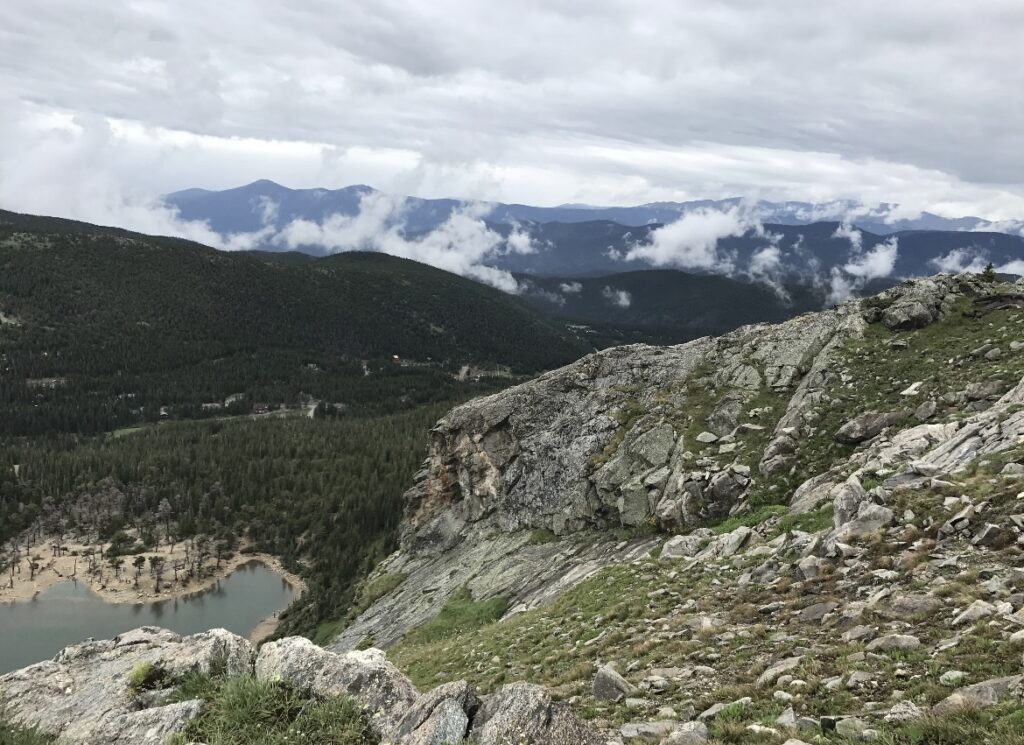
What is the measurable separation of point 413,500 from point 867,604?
190 ft

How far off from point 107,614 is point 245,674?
→ 114 meters

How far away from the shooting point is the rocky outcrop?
11.9m

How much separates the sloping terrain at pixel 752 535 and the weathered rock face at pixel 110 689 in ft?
29.5

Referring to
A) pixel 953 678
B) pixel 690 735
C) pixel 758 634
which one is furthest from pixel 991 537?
pixel 690 735

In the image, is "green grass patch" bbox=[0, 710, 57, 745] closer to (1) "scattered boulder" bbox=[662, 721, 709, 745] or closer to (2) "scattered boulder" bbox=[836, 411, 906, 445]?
(1) "scattered boulder" bbox=[662, 721, 709, 745]

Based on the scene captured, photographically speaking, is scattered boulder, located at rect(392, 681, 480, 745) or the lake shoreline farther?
the lake shoreline

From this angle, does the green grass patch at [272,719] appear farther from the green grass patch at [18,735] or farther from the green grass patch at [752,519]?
the green grass patch at [752,519]

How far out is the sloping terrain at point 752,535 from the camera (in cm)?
1159

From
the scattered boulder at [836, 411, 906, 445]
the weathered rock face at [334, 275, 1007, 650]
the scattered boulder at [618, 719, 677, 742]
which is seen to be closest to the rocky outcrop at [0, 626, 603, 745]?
the scattered boulder at [618, 719, 677, 742]

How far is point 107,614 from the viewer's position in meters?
104

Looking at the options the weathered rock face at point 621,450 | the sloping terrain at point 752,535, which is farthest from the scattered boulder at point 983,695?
the weathered rock face at point 621,450

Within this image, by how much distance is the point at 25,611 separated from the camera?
104 metres

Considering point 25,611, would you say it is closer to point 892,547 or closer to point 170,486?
point 170,486

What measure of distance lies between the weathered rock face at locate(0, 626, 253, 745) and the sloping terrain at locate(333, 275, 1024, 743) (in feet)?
29.5
